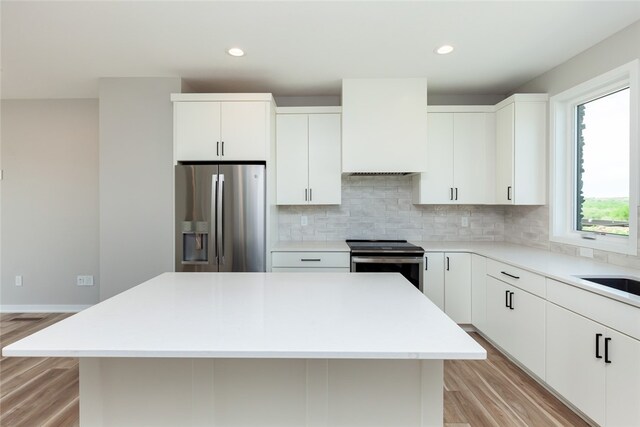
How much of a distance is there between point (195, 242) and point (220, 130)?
1075 millimetres

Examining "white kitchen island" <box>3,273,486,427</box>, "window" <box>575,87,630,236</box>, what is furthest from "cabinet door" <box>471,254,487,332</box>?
"white kitchen island" <box>3,273,486,427</box>

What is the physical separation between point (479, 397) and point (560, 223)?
1.75 m

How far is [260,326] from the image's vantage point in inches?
45.4

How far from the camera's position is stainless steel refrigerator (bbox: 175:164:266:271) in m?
2.95

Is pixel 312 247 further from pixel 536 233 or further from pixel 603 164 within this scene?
pixel 603 164

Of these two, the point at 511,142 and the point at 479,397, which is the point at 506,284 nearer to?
the point at 479,397

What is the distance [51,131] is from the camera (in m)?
3.94

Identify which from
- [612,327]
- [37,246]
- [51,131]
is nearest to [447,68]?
[612,327]

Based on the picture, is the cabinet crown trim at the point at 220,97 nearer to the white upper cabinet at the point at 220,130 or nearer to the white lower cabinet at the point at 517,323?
the white upper cabinet at the point at 220,130

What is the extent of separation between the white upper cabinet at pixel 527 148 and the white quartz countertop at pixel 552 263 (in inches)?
20.6

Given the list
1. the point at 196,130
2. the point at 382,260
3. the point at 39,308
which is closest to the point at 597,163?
the point at 382,260

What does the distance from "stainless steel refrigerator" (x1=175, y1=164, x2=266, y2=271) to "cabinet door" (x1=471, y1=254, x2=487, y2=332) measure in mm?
2020

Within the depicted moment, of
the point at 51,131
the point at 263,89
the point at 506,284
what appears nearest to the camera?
the point at 506,284

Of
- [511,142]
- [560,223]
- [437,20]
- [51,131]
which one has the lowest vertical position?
[560,223]
